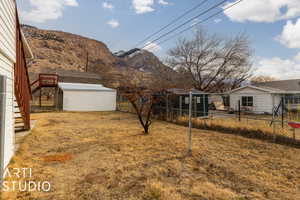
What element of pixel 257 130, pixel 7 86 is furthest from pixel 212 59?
pixel 7 86

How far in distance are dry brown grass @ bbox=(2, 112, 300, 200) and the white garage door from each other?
33.1 ft

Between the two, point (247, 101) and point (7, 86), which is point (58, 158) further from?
point (247, 101)

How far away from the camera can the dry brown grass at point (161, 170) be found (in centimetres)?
232

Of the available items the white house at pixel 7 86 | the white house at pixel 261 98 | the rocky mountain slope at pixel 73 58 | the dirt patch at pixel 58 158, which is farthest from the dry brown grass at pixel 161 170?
the rocky mountain slope at pixel 73 58

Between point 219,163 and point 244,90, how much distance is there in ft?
45.2

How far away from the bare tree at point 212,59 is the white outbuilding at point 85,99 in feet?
31.4

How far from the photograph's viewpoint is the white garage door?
1433cm

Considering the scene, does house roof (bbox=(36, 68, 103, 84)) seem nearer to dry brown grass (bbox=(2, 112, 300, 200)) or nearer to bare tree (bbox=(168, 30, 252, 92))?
bare tree (bbox=(168, 30, 252, 92))

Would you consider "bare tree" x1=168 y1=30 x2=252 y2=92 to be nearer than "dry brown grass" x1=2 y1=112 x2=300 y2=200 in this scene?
No

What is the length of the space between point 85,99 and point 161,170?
13657 millimetres

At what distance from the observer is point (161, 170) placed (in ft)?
10.1

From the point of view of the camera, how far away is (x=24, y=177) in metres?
2.71

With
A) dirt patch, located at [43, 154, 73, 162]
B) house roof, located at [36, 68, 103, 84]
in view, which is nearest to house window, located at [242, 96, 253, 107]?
dirt patch, located at [43, 154, 73, 162]

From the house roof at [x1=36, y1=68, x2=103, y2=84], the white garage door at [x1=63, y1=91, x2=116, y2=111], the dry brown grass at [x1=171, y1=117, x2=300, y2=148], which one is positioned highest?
the house roof at [x1=36, y1=68, x2=103, y2=84]
